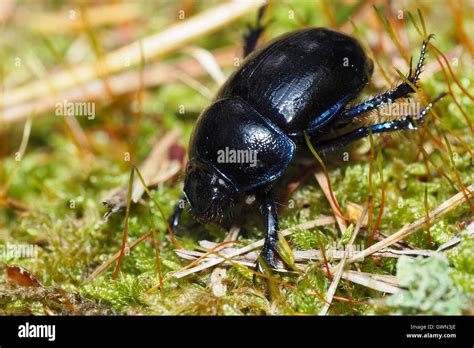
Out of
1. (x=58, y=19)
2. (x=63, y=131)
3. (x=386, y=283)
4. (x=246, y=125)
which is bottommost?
(x=386, y=283)

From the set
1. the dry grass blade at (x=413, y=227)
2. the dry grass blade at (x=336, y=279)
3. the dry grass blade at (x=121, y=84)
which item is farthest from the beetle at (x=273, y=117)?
the dry grass blade at (x=121, y=84)

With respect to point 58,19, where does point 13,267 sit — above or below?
below

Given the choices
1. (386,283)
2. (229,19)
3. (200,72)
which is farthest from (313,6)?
(386,283)

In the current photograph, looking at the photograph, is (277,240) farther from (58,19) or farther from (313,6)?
(58,19)

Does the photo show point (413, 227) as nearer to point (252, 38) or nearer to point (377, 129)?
point (377, 129)

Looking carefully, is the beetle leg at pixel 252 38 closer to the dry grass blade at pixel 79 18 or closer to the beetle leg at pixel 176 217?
the beetle leg at pixel 176 217

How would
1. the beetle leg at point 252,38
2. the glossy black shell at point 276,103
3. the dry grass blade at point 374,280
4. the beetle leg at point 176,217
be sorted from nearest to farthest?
the dry grass blade at point 374,280 < the glossy black shell at point 276,103 < the beetle leg at point 176,217 < the beetle leg at point 252,38
